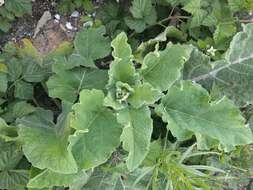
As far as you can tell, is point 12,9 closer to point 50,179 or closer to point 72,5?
point 72,5

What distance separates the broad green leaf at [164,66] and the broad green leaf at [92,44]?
38 cm

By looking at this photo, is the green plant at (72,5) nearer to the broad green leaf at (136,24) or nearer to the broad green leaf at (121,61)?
the broad green leaf at (136,24)

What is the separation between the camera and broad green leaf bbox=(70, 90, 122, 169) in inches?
71.5

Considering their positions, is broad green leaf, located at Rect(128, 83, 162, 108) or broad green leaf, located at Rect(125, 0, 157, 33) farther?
broad green leaf, located at Rect(125, 0, 157, 33)

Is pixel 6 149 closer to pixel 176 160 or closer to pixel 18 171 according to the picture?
pixel 18 171

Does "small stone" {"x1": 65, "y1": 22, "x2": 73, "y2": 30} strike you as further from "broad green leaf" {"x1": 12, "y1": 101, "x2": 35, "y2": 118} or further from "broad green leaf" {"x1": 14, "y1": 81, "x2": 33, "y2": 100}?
"broad green leaf" {"x1": 12, "y1": 101, "x2": 35, "y2": 118}

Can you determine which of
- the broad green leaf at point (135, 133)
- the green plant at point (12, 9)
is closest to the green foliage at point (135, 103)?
the broad green leaf at point (135, 133)

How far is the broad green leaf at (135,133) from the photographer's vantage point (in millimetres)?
1740

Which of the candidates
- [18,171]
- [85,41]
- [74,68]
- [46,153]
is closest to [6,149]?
[18,171]

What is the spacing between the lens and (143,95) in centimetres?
181

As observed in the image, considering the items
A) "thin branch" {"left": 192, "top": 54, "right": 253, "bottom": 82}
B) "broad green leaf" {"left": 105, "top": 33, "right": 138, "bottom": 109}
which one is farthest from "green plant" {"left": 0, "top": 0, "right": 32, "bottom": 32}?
"thin branch" {"left": 192, "top": 54, "right": 253, "bottom": 82}

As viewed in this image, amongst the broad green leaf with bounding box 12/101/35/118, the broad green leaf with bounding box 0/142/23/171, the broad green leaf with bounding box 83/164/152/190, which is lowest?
the broad green leaf with bounding box 83/164/152/190

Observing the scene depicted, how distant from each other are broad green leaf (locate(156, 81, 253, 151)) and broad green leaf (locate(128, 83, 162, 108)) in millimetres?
94

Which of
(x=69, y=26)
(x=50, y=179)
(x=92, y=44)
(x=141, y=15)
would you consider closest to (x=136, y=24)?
(x=141, y=15)
